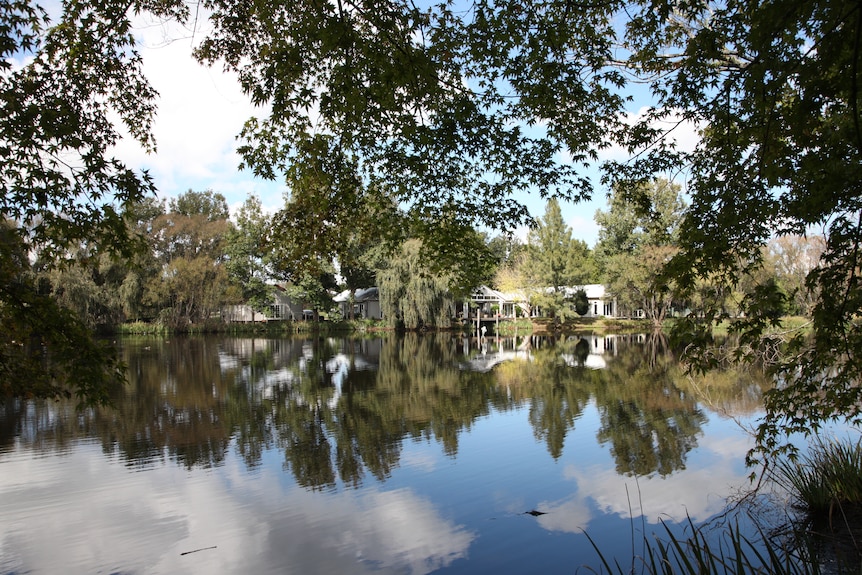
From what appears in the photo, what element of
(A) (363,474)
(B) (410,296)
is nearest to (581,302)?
(B) (410,296)

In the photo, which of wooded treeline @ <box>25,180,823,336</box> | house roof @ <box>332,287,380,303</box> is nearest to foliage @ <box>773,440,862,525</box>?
wooded treeline @ <box>25,180,823,336</box>

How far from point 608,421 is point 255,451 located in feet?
24.4

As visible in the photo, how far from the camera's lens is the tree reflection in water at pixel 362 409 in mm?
10461

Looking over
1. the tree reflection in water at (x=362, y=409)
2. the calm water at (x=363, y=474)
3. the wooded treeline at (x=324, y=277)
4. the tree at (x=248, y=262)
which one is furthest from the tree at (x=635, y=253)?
the tree at (x=248, y=262)

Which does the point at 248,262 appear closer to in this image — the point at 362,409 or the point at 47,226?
the point at 362,409

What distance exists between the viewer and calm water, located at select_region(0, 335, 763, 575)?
21.6 ft

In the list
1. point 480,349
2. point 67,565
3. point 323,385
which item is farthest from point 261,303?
point 67,565

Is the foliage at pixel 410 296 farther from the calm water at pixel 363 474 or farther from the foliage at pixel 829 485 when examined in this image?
the foliage at pixel 829 485

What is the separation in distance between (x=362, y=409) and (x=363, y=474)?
202 inches

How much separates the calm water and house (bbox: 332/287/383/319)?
38.7 m

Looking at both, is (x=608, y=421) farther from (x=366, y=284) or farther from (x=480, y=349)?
(x=366, y=284)

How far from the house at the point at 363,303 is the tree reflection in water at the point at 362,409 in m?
31.3

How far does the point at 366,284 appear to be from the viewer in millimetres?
56062

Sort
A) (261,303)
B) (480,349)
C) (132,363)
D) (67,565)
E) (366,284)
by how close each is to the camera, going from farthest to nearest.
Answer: (366,284)
(261,303)
(480,349)
(132,363)
(67,565)
